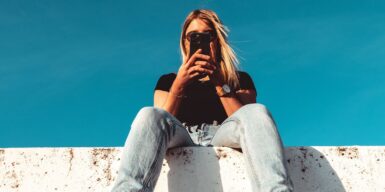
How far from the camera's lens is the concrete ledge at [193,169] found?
2035 millimetres

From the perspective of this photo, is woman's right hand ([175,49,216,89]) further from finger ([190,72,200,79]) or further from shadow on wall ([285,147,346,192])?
shadow on wall ([285,147,346,192])

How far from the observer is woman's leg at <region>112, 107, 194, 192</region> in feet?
5.56

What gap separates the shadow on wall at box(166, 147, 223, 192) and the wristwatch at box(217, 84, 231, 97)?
366 mm

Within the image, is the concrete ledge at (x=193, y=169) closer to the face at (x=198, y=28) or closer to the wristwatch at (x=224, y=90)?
the wristwatch at (x=224, y=90)

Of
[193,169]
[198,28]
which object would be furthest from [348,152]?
[198,28]

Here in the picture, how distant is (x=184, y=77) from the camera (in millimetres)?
2340

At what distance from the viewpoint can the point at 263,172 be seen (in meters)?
1.71

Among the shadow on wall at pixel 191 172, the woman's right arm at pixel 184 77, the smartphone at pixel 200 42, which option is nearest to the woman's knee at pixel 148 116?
the shadow on wall at pixel 191 172

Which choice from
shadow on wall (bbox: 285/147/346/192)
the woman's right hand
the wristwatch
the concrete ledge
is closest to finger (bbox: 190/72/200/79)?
the woman's right hand

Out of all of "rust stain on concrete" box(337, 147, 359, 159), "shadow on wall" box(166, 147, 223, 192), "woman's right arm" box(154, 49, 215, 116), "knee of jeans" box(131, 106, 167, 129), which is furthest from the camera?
"woman's right arm" box(154, 49, 215, 116)

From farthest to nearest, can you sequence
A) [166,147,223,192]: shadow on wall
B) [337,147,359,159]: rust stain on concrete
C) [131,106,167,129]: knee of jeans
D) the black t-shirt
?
the black t-shirt → [337,147,359,159]: rust stain on concrete → [166,147,223,192]: shadow on wall → [131,106,167,129]: knee of jeans

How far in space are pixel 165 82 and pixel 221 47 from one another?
340 mm

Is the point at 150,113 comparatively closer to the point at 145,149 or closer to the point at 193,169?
the point at 145,149

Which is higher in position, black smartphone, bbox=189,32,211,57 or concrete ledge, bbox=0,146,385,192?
black smartphone, bbox=189,32,211,57
